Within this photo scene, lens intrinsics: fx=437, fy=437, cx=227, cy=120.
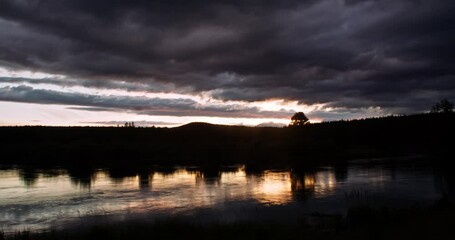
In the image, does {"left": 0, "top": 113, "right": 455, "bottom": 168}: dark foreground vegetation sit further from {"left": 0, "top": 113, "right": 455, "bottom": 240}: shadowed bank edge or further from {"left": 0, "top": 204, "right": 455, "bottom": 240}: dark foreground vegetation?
{"left": 0, "top": 204, "right": 455, "bottom": 240}: dark foreground vegetation

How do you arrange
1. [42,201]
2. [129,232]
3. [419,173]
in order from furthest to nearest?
[419,173]
[42,201]
[129,232]

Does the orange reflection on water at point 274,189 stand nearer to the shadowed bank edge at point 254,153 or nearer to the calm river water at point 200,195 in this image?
the calm river water at point 200,195

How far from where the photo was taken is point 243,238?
14031 millimetres

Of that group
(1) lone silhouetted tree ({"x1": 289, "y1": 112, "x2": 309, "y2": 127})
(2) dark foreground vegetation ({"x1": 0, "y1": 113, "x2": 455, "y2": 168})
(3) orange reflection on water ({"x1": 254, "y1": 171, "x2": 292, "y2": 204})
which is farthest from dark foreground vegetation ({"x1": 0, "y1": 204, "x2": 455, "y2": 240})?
(1) lone silhouetted tree ({"x1": 289, "y1": 112, "x2": 309, "y2": 127})

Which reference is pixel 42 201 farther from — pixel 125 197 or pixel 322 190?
pixel 322 190

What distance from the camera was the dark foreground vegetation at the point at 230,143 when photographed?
65638mm

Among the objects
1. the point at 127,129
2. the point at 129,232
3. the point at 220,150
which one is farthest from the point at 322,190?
the point at 127,129

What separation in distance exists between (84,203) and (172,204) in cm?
546

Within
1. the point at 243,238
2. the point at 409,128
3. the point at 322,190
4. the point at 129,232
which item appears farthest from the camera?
the point at 409,128

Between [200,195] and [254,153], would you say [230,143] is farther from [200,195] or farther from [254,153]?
[200,195]

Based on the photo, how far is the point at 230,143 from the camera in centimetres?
8369

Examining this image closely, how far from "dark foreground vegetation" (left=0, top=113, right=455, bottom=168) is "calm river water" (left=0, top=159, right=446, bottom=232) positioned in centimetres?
1591

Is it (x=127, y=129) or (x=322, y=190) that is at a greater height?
(x=127, y=129)

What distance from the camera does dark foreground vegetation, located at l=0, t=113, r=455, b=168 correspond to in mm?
65638
